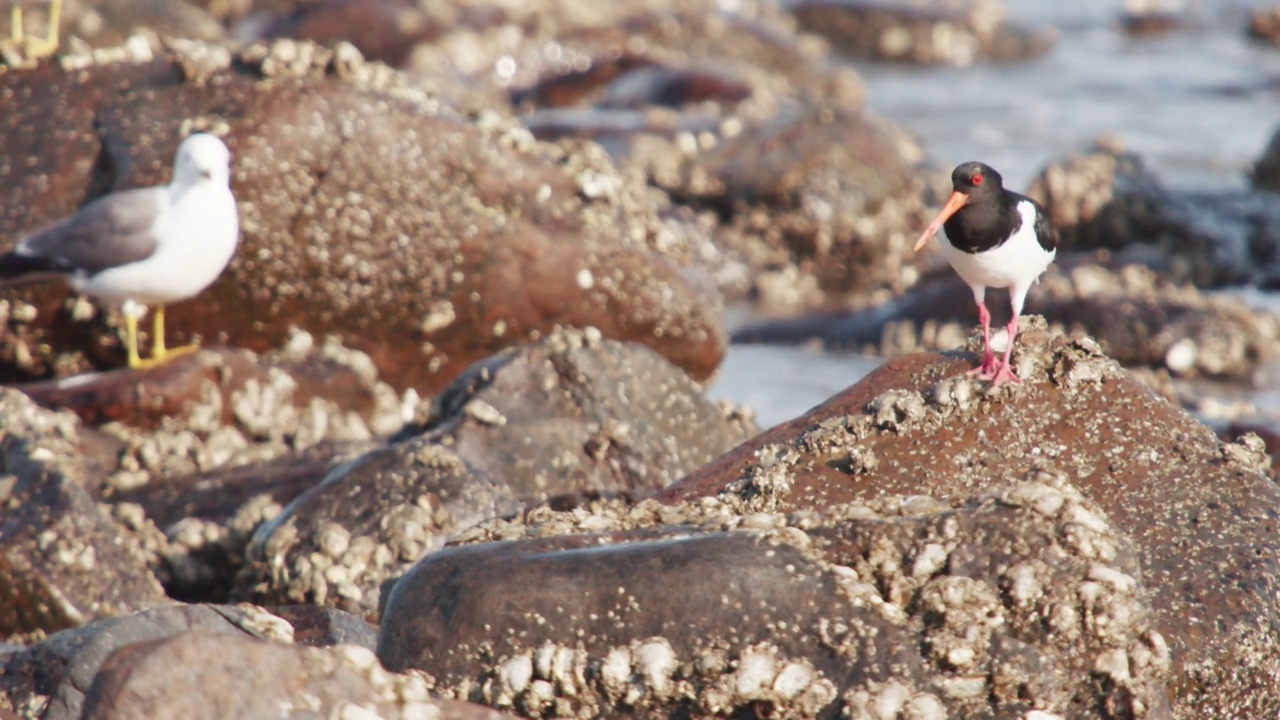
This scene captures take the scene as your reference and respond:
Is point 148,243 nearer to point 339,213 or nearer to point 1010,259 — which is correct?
point 339,213

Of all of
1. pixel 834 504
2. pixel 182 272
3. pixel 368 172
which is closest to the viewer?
pixel 834 504

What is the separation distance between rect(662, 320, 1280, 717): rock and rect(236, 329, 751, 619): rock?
3.43ft

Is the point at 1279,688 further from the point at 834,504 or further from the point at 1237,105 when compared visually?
the point at 1237,105

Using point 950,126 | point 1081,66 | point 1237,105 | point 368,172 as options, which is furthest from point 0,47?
point 1081,66

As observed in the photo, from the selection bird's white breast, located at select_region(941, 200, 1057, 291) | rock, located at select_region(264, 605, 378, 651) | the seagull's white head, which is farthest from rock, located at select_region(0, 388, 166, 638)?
bird's white breast, located at select_region(941, 200, 1057, 291)

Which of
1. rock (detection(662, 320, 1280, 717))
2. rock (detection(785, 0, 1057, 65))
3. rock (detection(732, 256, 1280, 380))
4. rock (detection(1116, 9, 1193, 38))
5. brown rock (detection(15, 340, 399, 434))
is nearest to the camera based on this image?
rock (detection(662, 320, 1280, 717))

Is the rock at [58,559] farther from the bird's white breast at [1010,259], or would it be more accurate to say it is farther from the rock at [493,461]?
the bird's white breast at [1010,259]

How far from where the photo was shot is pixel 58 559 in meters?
4.63

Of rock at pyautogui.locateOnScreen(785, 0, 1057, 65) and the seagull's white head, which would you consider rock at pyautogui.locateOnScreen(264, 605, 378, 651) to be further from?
rock at pyautogui.locateOnScreen(785, 0, 1057, 65)

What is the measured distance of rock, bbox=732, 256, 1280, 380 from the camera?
884 cm

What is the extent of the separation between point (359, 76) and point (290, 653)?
16.5 ft

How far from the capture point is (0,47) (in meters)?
7.61

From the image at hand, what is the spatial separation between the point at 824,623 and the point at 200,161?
438 centimetres

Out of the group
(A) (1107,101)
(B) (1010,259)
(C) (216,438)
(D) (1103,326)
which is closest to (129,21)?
(C) (216,438)
